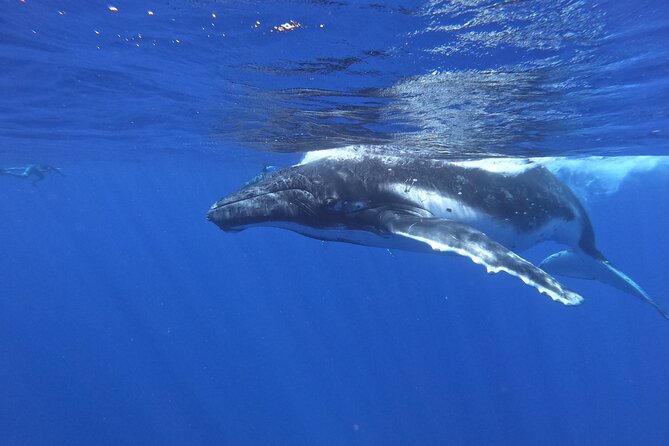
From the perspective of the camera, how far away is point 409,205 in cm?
776

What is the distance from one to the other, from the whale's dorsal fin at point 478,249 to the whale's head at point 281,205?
1216 millimetres

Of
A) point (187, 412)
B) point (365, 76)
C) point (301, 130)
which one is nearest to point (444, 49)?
point (365, 76)

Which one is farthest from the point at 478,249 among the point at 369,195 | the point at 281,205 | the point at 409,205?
the point at 281,205

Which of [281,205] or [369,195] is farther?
[369,195]

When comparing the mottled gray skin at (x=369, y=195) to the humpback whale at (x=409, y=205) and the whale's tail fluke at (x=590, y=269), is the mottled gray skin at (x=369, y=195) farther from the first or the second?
the whale's tail fluke at (x=590, y=269)

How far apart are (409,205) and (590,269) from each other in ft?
23.4

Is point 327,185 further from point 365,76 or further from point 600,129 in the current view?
point 600,129

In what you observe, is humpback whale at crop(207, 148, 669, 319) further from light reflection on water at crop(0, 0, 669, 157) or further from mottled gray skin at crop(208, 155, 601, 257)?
light reflection on water at crop(0, 0, 669, 157)

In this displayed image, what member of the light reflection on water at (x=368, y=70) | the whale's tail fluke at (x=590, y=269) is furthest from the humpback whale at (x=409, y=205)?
the whale's tail fluke at (x=590, y=269)

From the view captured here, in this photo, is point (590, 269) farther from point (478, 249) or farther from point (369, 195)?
point (478, 249)

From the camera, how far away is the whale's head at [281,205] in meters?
7.08

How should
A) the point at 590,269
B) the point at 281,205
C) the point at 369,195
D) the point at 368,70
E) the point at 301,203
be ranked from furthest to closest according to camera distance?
1. the point at 590,269
2. the point at 368,70
3. the point at 369,195
4. the point at 301,203
5. the point at 281,205

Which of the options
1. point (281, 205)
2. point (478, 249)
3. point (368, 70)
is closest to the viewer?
point (478, 249)

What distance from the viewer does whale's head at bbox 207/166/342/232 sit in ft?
23.2
